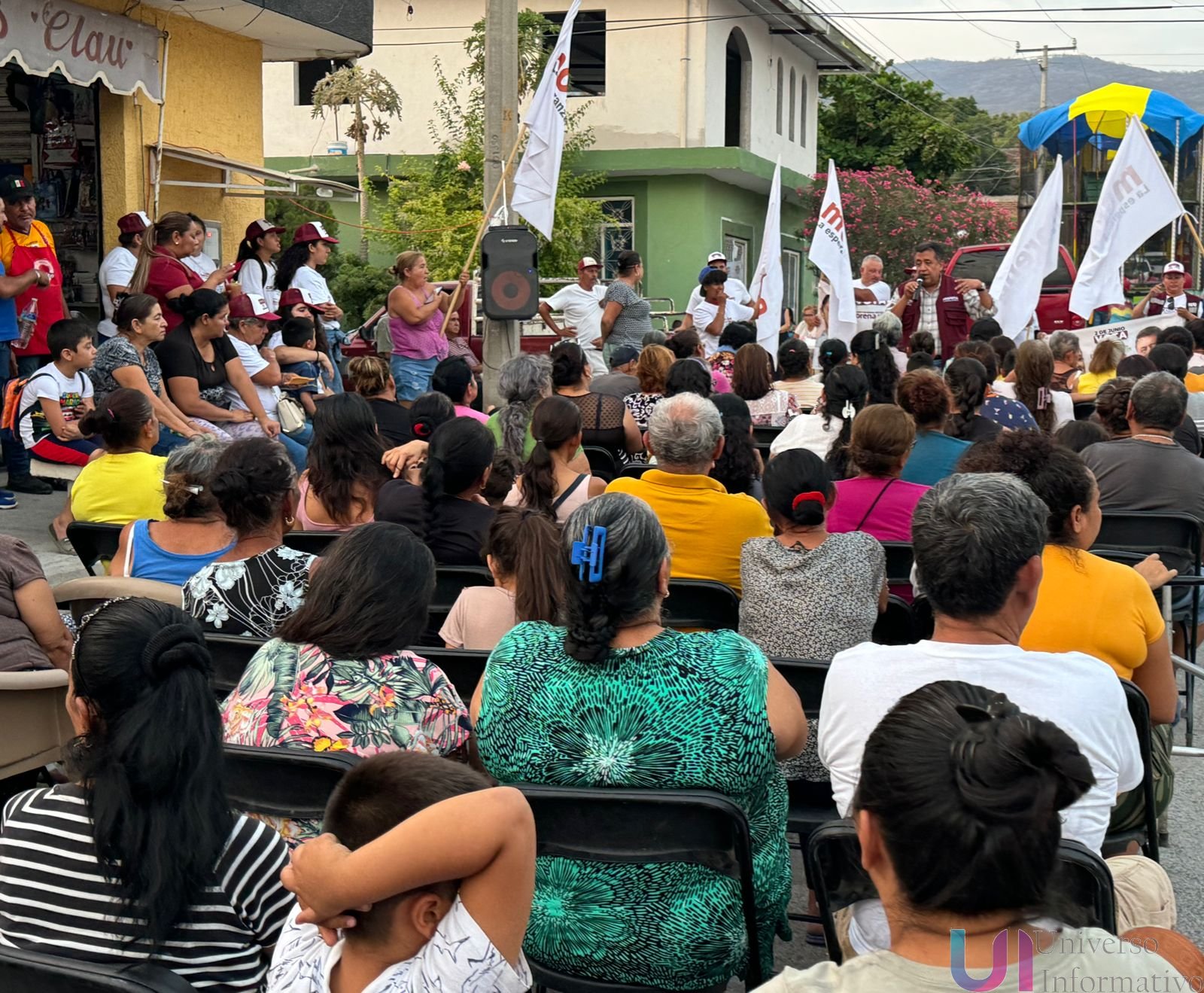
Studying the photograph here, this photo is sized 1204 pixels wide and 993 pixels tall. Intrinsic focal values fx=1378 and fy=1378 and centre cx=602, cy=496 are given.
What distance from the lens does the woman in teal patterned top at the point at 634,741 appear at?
2777 mm

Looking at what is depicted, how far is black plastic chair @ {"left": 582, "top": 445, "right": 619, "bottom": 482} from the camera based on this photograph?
7297 millimetres

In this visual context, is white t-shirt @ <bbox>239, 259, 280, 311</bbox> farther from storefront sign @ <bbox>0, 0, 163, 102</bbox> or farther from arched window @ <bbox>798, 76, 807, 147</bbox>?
arched window @ <bbox>798, 76, 807, 147</bbox>

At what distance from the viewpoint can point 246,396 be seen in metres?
8.94

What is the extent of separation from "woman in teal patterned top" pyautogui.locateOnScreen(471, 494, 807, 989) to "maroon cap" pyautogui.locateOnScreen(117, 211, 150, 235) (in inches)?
327

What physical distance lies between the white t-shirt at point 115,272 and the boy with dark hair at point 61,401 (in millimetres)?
1356

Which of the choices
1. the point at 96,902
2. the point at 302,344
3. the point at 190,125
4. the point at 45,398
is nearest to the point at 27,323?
the point at 45,398

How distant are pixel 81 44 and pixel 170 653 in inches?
355

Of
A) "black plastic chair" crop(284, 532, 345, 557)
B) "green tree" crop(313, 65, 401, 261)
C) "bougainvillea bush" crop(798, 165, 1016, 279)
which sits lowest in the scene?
"black plastic chair" crop(284, 532, 345, 557)

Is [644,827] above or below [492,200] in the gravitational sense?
below

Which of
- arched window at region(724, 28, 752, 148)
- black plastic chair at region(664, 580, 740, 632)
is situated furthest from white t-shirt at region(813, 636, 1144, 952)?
arched window at region(724, 28, 752, 148)

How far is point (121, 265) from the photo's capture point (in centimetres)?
1008

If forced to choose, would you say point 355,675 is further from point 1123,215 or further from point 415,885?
point 1123,215

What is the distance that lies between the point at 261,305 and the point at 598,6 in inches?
726

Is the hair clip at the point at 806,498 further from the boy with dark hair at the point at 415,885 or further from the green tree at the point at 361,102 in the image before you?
the green tree at the point at 361,102
